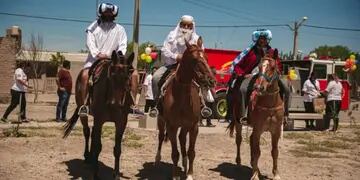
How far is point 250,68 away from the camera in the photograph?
8.59 meters

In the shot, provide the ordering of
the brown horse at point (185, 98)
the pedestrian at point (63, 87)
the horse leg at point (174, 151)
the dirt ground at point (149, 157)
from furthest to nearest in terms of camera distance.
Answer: the pedestrian at point (63, 87) → the dirt ground at point (149, 157) → the horse leg at point (174, 151) → the brown horse at point (185, 98)

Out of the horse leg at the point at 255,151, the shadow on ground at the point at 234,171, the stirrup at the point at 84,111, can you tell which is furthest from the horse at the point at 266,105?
the stirrup at the point at 84,111

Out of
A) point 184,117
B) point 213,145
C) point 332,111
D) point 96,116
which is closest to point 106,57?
point 96,116

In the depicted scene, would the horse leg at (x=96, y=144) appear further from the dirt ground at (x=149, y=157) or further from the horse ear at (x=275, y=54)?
the horse ear at (x=275, y=54)

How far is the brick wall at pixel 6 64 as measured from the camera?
22.0 metres

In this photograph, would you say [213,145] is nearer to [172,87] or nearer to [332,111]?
[172,87]

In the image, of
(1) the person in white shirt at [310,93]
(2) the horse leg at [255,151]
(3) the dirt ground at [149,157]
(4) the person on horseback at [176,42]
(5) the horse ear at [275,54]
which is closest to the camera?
(5) the horse ear at [275,54]

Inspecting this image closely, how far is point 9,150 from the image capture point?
9117mm

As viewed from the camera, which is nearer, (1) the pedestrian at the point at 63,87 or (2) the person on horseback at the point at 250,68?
(2) the person on horseback at the point at 250,68

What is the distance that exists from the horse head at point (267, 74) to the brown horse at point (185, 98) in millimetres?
973

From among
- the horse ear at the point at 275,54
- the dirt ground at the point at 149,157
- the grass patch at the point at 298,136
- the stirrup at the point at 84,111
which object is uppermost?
the horse ear at the point at 275,54

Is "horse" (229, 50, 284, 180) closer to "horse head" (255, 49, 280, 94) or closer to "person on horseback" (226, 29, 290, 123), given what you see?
"horse head" (255, 49, 280, 94)

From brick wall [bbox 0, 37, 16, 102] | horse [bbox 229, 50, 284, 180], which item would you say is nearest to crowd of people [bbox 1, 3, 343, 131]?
horse [bbox 229, 50, 284, 180]

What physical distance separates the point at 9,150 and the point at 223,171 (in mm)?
4476
